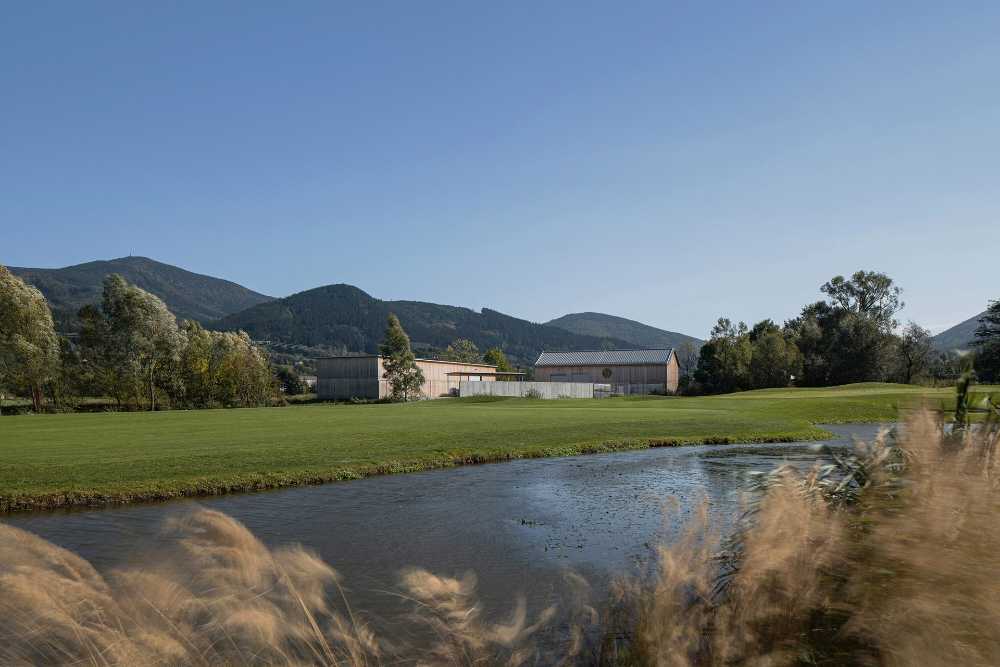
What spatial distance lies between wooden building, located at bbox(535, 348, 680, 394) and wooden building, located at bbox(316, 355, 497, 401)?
2616cm

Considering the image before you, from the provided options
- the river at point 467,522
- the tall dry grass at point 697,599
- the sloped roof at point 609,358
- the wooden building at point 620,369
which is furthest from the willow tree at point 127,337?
the tall dry grass at point 697,599

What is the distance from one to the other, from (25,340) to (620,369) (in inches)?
3041

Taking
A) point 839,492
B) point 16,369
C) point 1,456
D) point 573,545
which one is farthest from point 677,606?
point 16,369

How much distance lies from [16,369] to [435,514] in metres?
52.7

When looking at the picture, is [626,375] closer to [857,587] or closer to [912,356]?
[912,356]

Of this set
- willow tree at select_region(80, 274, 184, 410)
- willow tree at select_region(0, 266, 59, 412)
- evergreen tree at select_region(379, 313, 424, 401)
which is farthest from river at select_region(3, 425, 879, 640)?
evergreen tree at select_region(379, 313, 424, 401)

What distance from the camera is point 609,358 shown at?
10950cm

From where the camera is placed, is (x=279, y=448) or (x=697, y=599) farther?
(x=279, y=448)

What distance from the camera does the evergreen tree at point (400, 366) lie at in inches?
3083

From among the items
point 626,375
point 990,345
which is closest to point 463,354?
point 626,375

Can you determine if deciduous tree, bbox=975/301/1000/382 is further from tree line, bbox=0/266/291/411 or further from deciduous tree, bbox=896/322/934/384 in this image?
tree line, bbox=0/266/291/411

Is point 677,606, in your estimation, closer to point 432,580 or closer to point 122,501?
point 432,580

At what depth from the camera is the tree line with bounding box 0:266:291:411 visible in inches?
2105

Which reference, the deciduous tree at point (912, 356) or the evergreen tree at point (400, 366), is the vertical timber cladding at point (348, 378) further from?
the deciduous tree at point (912, 356)
